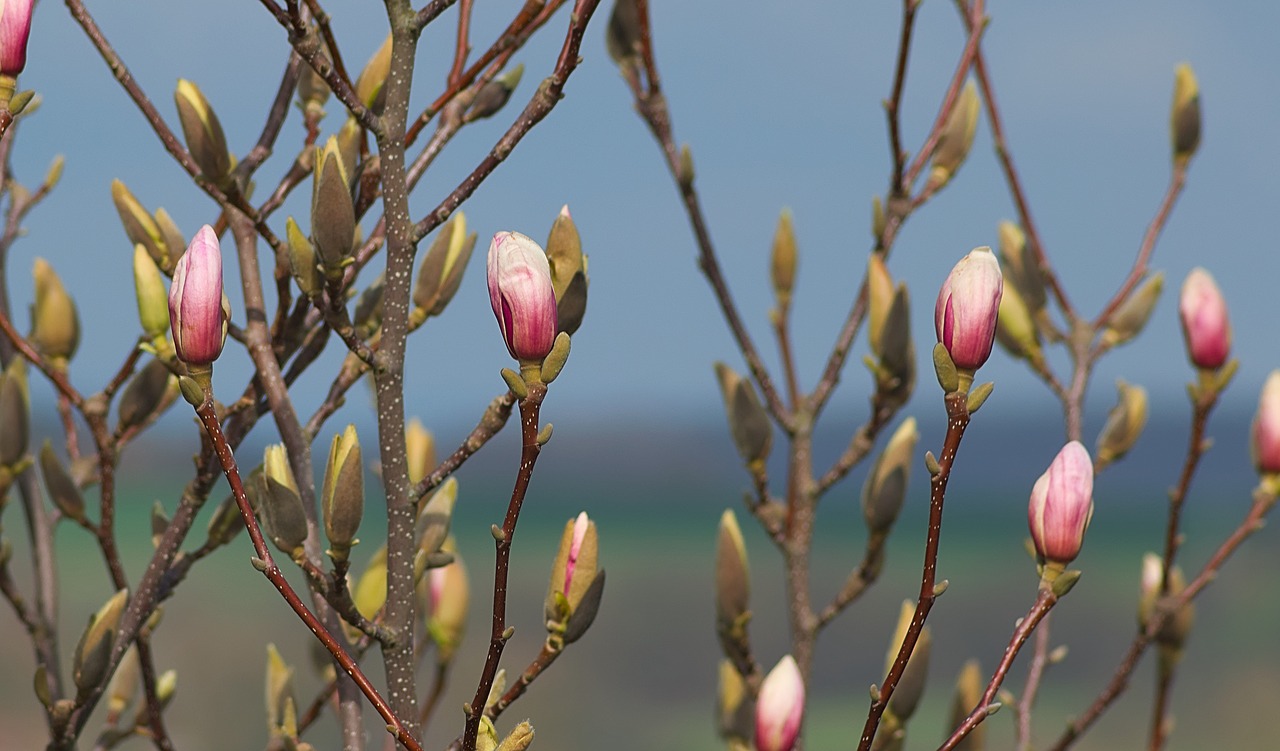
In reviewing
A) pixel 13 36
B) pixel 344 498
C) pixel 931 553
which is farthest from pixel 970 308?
pixel 13 36

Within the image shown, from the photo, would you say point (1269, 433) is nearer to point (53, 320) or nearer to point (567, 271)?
point (567, 271)

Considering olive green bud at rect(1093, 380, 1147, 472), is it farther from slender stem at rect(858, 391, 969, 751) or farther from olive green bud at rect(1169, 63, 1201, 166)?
slender stem at rect(858, 391, 969, 751)

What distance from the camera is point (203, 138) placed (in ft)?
3.35

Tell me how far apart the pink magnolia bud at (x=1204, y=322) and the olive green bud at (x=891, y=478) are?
1.07 ft

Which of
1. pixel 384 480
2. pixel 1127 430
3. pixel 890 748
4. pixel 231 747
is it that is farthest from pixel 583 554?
pixel 231 747

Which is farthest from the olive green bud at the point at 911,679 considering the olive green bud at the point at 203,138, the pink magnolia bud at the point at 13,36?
the pink magnolia bud at the point at 13,36

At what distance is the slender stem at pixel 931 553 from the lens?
0.70m

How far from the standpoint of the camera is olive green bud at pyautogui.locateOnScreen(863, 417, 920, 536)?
1.25 m

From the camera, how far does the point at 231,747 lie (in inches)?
154

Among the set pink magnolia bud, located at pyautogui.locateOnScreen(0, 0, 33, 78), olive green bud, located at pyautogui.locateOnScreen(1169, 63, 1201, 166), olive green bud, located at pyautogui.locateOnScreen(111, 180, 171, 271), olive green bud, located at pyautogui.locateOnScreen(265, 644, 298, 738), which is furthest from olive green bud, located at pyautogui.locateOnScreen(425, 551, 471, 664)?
olive green bud, located at pyautogui.locateOnScreen(1169, 63, 1201, 166)

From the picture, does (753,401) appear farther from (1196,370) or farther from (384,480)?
(384,480)

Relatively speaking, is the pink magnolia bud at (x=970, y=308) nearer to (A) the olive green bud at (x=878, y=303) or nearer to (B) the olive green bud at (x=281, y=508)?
(B) the olive green bud at (x=281, y=508)

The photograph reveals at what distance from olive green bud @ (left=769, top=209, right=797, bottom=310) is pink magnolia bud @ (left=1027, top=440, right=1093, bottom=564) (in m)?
0.75

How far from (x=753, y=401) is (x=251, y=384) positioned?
52 centimetres
